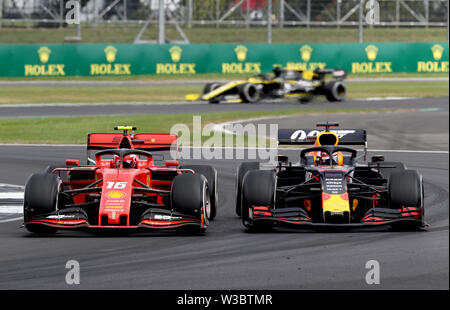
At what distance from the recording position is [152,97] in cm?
3853

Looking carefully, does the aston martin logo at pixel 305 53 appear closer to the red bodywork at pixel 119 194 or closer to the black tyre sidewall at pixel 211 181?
the red bodywork at pixel 119 194

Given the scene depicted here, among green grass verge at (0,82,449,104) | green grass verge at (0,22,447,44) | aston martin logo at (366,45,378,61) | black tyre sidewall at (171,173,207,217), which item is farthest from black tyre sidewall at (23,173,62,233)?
green grass verge at (0,22,447,44)

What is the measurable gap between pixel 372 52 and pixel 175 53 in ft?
32.1

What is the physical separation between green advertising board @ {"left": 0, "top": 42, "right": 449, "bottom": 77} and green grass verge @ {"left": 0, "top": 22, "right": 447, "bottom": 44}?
1620 centimetres

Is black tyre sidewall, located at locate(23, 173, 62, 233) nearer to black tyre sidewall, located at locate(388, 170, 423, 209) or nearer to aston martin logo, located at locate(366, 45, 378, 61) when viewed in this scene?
black tyre sidewall, located at locate(388, 170, 423, 209)

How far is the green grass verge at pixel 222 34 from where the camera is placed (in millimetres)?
63938

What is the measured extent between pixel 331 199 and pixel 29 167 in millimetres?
8597

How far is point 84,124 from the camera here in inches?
1088

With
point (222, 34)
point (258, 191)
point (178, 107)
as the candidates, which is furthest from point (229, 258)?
point (222, 34)

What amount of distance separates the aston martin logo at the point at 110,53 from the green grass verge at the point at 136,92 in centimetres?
347

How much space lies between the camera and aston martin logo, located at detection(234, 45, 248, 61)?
48000 mm

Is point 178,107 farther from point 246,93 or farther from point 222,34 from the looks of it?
point 222,34

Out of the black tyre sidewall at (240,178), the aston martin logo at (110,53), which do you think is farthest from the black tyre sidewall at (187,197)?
the aston martin logo at (110,53)
